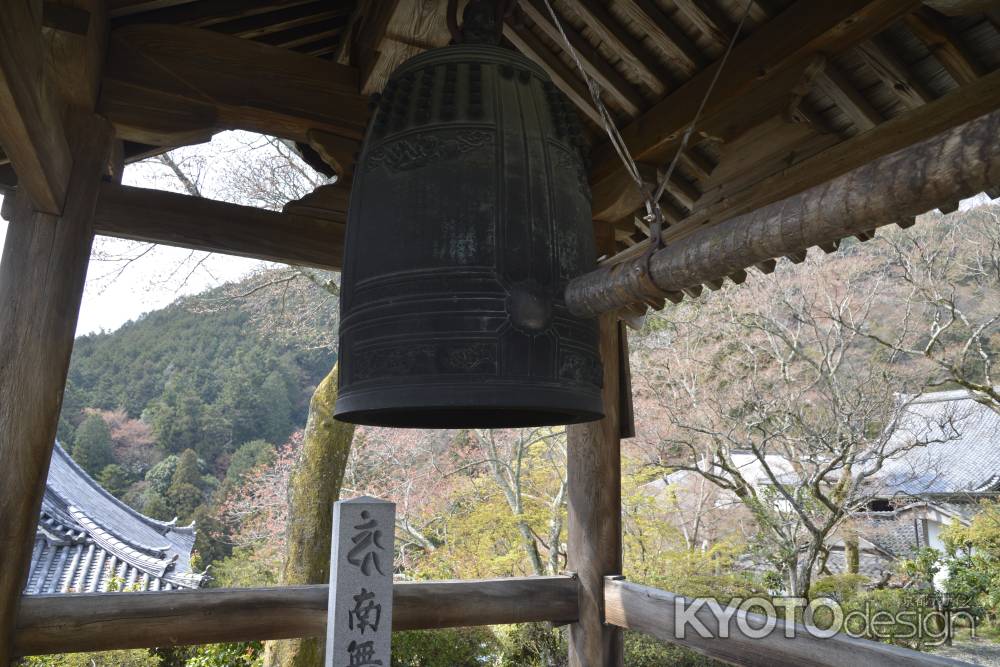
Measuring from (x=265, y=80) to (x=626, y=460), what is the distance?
24.0ft

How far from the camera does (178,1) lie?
271 centimetres

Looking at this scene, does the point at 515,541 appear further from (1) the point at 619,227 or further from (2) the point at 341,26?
(2) the point at 341,26

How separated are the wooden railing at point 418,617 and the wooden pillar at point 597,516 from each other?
68mm

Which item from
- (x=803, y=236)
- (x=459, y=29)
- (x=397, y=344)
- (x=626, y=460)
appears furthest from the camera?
(x=626, y=460)

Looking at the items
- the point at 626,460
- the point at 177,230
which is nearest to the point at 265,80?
the point at 177,230

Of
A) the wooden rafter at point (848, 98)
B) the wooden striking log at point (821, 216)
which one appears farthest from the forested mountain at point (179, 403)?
the wooden striking log at point (821, 216)

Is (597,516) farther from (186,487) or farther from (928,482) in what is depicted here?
(186,487)

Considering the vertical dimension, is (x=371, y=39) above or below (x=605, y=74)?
below

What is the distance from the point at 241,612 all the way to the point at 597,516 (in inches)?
63.0

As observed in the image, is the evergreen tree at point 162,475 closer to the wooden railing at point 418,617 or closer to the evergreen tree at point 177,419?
the evergreen tree at point 177,419

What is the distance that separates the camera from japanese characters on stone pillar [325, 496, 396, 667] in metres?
2.69

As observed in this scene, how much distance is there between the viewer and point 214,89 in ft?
9.19

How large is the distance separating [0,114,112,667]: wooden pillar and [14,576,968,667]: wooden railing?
26 cm

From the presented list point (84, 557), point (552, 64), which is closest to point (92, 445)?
point (84, 557)
